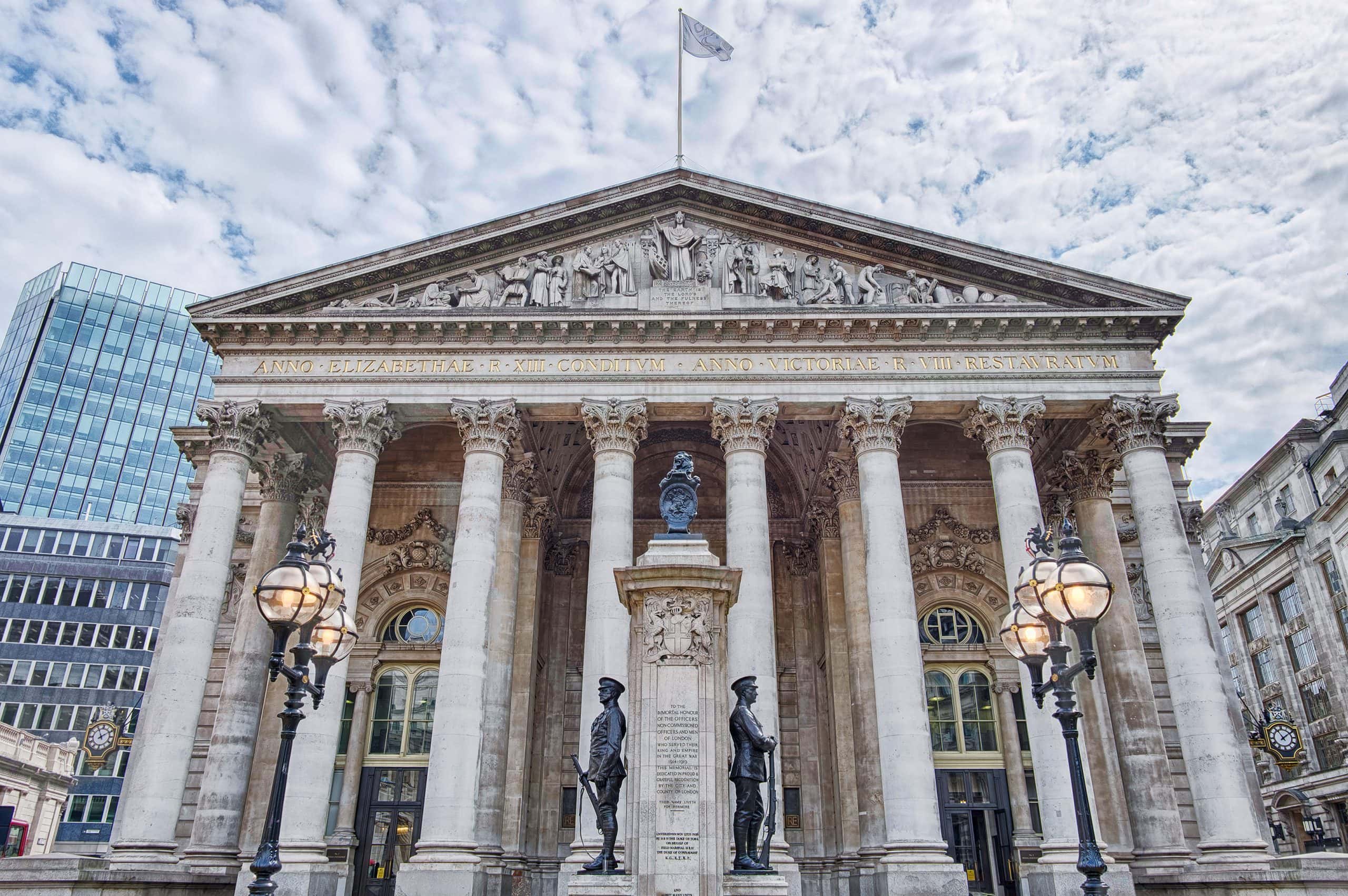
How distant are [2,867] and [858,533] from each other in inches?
860

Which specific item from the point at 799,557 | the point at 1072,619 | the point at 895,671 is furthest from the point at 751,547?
the point at 1072,619

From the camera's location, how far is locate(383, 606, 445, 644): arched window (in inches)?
1232

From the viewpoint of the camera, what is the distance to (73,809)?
213 feet

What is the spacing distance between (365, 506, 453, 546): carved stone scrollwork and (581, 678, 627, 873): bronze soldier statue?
69.2ft

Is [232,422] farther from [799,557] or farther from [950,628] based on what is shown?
[950,628]

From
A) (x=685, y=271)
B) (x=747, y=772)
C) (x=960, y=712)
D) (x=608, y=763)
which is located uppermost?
(x=685, y=271)

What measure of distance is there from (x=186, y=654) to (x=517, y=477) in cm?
967

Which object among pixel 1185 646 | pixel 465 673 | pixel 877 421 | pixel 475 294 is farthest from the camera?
pixel 475 294

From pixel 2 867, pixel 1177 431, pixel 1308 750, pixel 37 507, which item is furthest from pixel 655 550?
pixel 37 507

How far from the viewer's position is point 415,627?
31.6 meters

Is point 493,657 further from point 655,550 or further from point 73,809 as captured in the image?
point 73,809

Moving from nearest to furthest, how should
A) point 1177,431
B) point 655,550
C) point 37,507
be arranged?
point 655,550 → point 1177,431 → point 37,507

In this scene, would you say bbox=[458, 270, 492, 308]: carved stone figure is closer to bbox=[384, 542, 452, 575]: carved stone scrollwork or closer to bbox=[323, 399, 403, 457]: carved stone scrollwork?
bbox=[323, 399, 403, 457]: carved stone scrollwork

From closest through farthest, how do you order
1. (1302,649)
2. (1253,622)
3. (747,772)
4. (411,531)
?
(747,772), (411,531), (1302,649), (1253,622)
